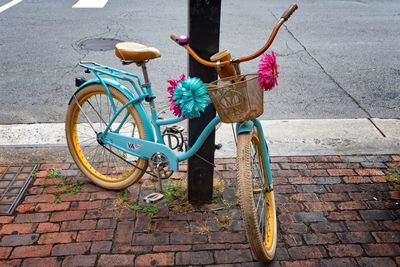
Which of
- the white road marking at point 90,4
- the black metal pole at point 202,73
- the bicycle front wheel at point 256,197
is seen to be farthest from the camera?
the white road marking at point 90,4

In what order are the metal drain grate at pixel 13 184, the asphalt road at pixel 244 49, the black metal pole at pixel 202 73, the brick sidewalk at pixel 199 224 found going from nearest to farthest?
the black metal pole at pixel 202 73, the brick sidewalk at pixel 199 224, the metal drain grate at pixel 13 184, the asphalt road at pixel 244 49

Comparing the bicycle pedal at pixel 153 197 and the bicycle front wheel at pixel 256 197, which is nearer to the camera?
the bicycle front wheel at pixel 256 197

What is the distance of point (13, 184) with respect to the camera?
374cm

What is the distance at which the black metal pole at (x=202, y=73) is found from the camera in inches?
113

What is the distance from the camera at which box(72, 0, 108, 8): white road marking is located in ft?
33.4

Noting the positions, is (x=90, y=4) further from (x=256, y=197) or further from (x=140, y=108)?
(x=256, y=197)

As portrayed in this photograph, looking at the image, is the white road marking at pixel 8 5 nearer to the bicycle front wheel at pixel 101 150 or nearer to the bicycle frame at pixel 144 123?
the bicycle front wheel at pixel 101 150

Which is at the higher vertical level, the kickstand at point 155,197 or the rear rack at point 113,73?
the rear rack at point 113,73

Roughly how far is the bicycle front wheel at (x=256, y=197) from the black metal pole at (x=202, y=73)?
0.41 meters

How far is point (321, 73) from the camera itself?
661 centimetres

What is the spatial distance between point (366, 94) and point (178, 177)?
3417 millimetres

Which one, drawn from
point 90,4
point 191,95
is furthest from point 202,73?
point 90,4

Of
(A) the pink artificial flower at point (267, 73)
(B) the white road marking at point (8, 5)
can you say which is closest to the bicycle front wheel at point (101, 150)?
(A) the pink artificial flower at point (267, 73)

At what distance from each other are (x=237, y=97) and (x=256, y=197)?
1.34 meters
